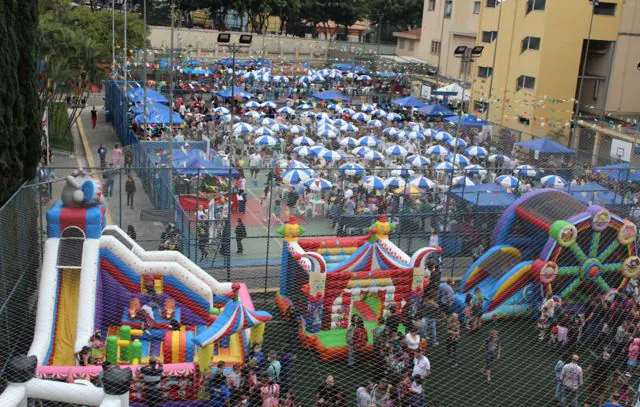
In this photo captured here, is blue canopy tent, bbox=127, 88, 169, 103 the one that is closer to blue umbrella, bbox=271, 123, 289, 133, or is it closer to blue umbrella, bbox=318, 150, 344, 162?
blue umbrella, bbox=271, 123, 289, 133

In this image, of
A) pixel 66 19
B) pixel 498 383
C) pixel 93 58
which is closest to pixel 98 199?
pixel 498 383

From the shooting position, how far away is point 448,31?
45969mm

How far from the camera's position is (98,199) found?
1049cm

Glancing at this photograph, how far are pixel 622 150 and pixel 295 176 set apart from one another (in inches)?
493

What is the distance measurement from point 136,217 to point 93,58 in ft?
48.4

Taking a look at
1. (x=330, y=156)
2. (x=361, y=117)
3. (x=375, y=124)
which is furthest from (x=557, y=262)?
(x=361, y=117)

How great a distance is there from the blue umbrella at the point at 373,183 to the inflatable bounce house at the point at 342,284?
4.16 metres

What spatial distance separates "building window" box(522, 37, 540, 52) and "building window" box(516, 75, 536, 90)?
1.22 m

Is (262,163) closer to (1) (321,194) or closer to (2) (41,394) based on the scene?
(1) (321,194)

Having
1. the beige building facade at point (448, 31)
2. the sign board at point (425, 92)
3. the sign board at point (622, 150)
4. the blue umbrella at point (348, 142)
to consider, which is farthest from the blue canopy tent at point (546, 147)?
the beige building facade at point (448, 31)

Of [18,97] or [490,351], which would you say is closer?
[490,351]

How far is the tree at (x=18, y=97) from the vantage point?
36.4ft

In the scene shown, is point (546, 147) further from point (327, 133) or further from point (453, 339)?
point (453, 339)

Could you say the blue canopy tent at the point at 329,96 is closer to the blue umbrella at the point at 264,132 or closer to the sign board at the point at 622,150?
the blue umbrella at the point at 264,132
